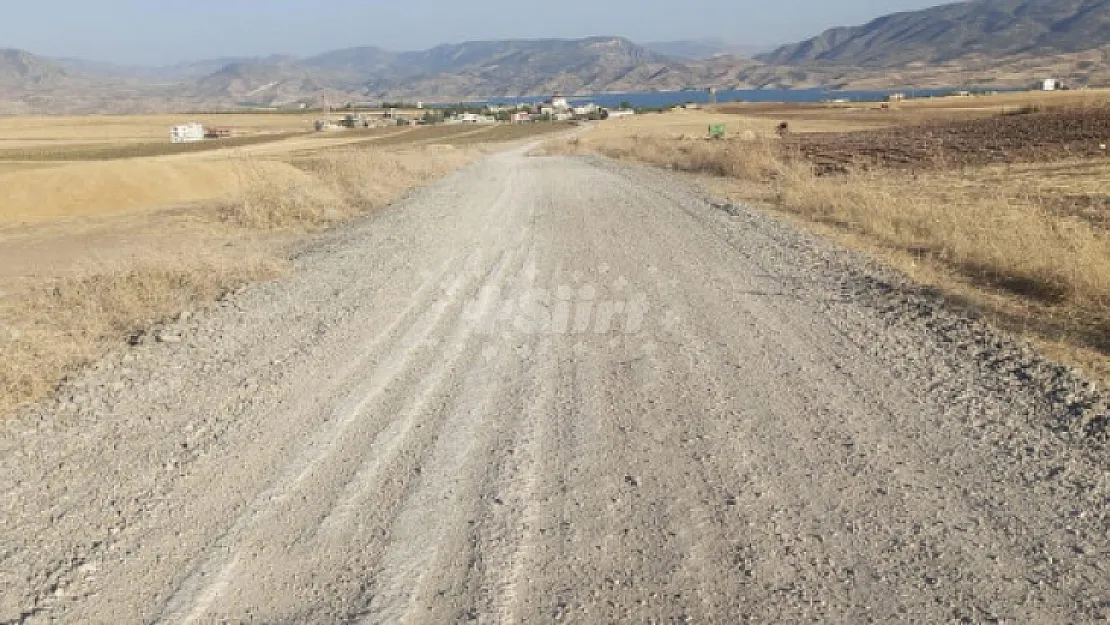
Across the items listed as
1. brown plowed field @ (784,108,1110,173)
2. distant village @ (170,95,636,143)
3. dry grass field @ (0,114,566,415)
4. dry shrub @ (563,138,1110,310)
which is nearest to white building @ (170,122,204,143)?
distant village @ (170,95,636,143)

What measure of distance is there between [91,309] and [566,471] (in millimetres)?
6596

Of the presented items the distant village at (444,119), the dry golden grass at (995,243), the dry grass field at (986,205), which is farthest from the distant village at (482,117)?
the dry golden grass at (995,243)

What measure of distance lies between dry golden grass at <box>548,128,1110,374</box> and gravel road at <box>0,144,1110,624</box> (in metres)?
0.87

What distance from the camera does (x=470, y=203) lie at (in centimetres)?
1888

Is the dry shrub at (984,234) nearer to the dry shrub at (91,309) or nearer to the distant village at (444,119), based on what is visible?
the dry shrub at (91,309)

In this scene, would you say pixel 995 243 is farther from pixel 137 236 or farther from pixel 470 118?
pixel 470 118

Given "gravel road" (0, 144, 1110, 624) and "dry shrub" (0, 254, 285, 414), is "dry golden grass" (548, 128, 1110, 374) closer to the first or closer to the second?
"gravel road" (0, 144, 1110, 624)

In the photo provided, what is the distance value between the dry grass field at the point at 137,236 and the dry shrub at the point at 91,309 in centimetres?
2

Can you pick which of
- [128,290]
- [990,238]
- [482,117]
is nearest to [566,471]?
[128,290]

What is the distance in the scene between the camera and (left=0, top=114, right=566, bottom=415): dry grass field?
7844 millimetres

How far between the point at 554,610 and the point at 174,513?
2147 millimetres

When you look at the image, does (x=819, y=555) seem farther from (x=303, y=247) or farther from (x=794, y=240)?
(x=303, y=247)

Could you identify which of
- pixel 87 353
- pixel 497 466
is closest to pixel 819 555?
pixel 497 466

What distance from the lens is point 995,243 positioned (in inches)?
411
